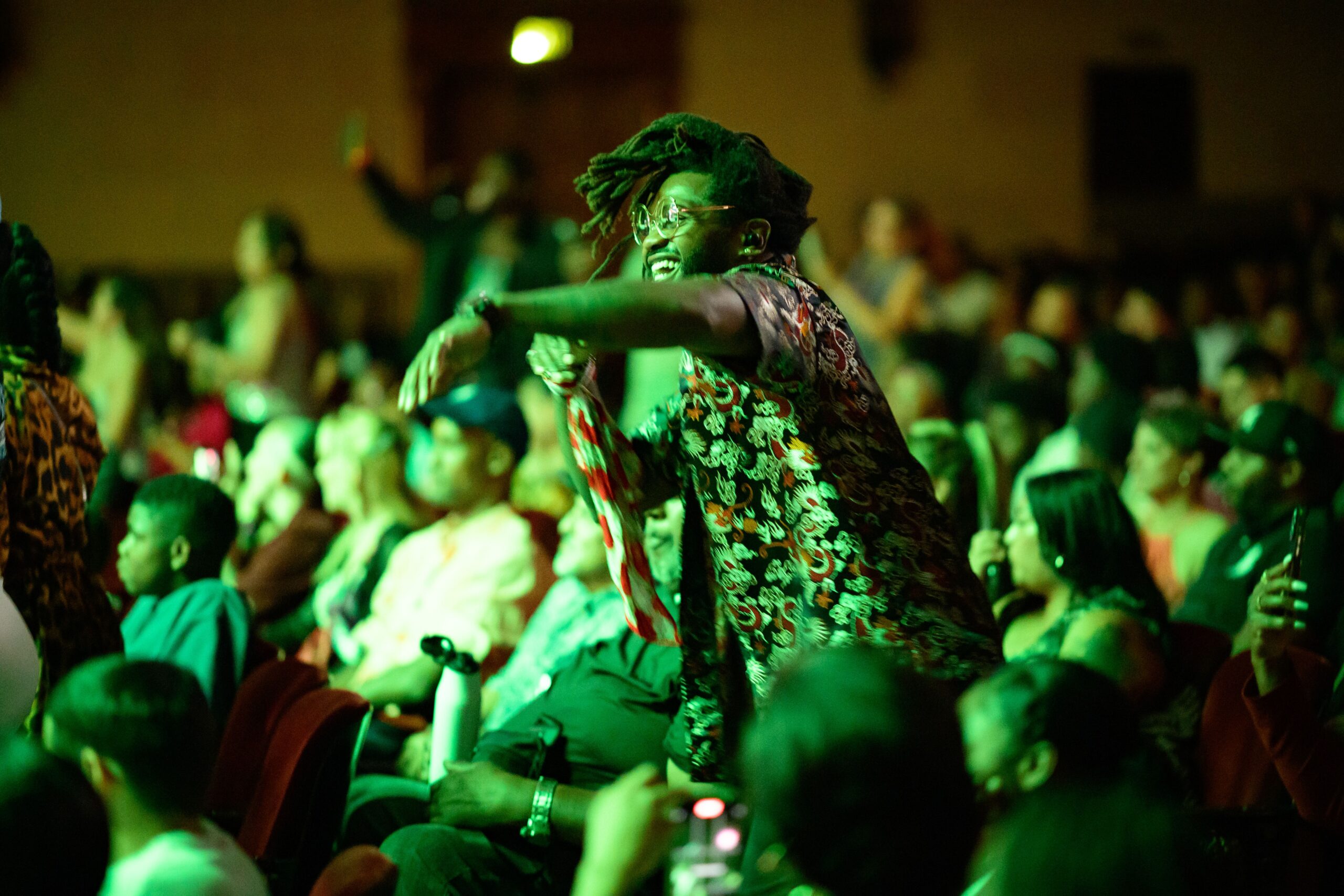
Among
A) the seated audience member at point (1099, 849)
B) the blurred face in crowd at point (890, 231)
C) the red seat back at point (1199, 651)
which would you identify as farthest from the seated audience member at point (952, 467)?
the blurred face in crowd at point (890, 231)

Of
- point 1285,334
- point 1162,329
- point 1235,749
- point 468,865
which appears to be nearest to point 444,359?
point 468,865

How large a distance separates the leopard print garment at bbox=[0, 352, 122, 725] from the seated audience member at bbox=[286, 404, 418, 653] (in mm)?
1565

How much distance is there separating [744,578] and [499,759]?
36.3 inches

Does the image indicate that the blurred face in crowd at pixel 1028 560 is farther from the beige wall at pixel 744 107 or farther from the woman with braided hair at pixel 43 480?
the beige wall at pixel 744 107

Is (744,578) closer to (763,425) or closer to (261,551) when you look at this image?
(763,425)

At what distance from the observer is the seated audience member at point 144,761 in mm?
1885

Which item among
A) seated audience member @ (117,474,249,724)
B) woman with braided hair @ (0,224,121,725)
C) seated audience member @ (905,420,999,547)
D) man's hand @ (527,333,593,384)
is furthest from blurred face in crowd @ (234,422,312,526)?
man's hand @ (527,333,593,384)

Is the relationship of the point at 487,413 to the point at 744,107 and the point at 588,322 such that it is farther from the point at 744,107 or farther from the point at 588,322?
the point at 744,107

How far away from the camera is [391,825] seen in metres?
3.21

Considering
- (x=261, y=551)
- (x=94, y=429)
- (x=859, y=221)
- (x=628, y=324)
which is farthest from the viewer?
(x=859, y=221)

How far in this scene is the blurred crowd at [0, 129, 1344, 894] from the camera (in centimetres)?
156

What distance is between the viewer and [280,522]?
16.0 feet

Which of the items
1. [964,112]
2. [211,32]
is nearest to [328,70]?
[211,32]

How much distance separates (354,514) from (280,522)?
0.86 feet
